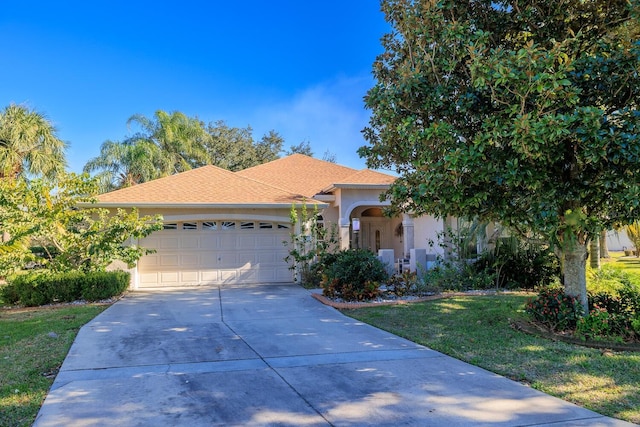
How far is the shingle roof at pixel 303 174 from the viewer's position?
1905 centimetres

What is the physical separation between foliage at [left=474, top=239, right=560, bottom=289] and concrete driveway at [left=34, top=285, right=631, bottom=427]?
6.81 m

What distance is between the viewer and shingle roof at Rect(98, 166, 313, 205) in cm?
1452

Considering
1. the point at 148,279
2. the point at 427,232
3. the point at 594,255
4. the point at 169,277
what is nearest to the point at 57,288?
the point at 148,279

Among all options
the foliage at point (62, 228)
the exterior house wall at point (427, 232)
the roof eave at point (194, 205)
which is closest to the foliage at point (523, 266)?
the exterior house wall at point (427, 232)

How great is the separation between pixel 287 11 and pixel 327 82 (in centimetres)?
702

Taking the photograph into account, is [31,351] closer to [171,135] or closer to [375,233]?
[375,233]

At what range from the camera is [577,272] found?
742 cm

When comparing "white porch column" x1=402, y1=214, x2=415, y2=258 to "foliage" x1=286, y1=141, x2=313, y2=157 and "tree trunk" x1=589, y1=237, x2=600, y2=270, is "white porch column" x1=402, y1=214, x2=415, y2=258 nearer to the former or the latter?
"tree trunk" x1=589, y1=237, x2=600, y2=270

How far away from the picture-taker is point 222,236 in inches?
595

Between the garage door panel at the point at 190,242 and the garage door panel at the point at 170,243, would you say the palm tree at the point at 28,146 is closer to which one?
the garage door panel at the point at 170,243

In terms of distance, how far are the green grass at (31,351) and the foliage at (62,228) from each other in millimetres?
1566

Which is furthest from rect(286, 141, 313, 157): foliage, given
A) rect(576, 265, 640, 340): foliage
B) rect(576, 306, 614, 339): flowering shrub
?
rect(576, 306, 614, 339): flowering shrub

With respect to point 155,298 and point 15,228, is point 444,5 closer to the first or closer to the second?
point 155,298

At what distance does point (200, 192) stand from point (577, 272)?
11873 mm
